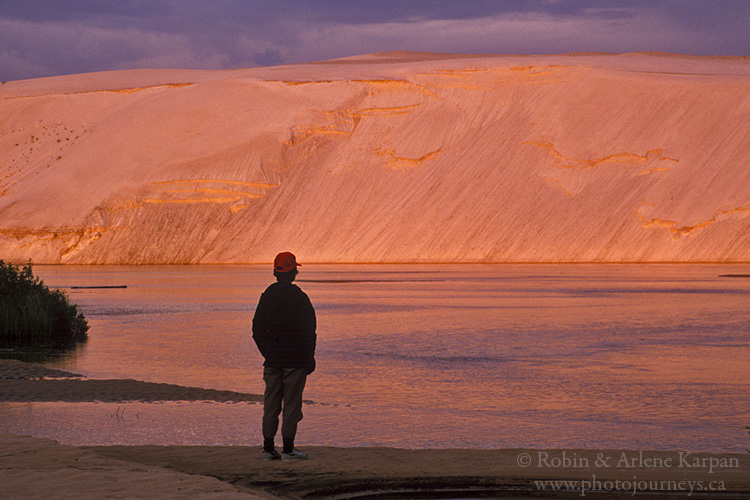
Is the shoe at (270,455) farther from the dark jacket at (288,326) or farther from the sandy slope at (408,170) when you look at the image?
the sandy slope at (408,170)

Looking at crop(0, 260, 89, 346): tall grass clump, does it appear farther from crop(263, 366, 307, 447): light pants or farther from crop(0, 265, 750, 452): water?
crop(263, 366, 307, 447): light pants

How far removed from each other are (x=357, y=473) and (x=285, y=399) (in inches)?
43.0

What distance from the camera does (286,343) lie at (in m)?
7.97

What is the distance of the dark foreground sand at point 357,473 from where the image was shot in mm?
A: 6695

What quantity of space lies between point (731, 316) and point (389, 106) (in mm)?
61252

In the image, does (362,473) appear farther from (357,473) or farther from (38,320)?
(38,320)

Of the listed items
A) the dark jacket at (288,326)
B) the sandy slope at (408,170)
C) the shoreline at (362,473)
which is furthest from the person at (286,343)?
the sandy slope at (408,170)

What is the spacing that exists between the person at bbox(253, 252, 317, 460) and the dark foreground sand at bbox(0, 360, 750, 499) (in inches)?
9.3

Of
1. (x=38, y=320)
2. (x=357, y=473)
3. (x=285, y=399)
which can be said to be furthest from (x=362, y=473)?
(x=38, y=320)

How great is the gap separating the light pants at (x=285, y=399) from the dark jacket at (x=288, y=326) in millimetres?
96

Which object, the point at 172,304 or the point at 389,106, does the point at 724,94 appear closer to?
the point at 389,106

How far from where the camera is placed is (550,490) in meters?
6.90

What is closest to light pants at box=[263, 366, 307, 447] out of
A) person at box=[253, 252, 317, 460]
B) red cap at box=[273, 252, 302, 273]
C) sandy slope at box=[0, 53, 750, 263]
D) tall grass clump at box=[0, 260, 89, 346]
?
person at box=[253, 252, 317, 460]

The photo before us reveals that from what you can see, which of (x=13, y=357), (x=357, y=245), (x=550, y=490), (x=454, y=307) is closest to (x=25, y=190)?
(x=357, y=245)
